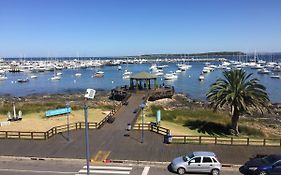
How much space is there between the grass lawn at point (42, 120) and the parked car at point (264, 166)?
24451mm

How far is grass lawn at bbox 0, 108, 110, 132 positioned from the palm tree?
17554 mm

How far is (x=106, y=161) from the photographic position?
2409 centimetres

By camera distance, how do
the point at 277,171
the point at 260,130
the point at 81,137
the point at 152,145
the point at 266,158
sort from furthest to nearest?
the point at 260,130, the point at 81,137, the point at 152,145, the point at 266,158, the point at 277,171

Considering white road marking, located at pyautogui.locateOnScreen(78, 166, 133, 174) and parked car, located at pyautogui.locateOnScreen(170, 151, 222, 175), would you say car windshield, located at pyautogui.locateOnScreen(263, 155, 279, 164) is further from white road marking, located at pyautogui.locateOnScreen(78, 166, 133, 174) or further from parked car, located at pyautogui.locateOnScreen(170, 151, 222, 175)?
white road marking, located at pyautogui.locateOnScreen(78, 166, 133, 174)

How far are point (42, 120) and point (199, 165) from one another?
27.9 meters

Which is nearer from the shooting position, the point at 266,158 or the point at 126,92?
the point at 266,158

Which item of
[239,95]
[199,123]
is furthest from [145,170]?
[199,123]

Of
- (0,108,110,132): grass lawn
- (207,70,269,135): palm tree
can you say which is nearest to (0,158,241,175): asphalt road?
(0,108,110,132): grass lawn

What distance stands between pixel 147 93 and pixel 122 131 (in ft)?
82.6

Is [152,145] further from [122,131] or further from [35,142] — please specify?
[35,142]

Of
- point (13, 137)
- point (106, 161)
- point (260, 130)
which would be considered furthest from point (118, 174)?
point (260, 130)

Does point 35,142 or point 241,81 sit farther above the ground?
point 241,81

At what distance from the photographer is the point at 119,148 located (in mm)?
27109

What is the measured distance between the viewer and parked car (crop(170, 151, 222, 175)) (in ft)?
69.9
